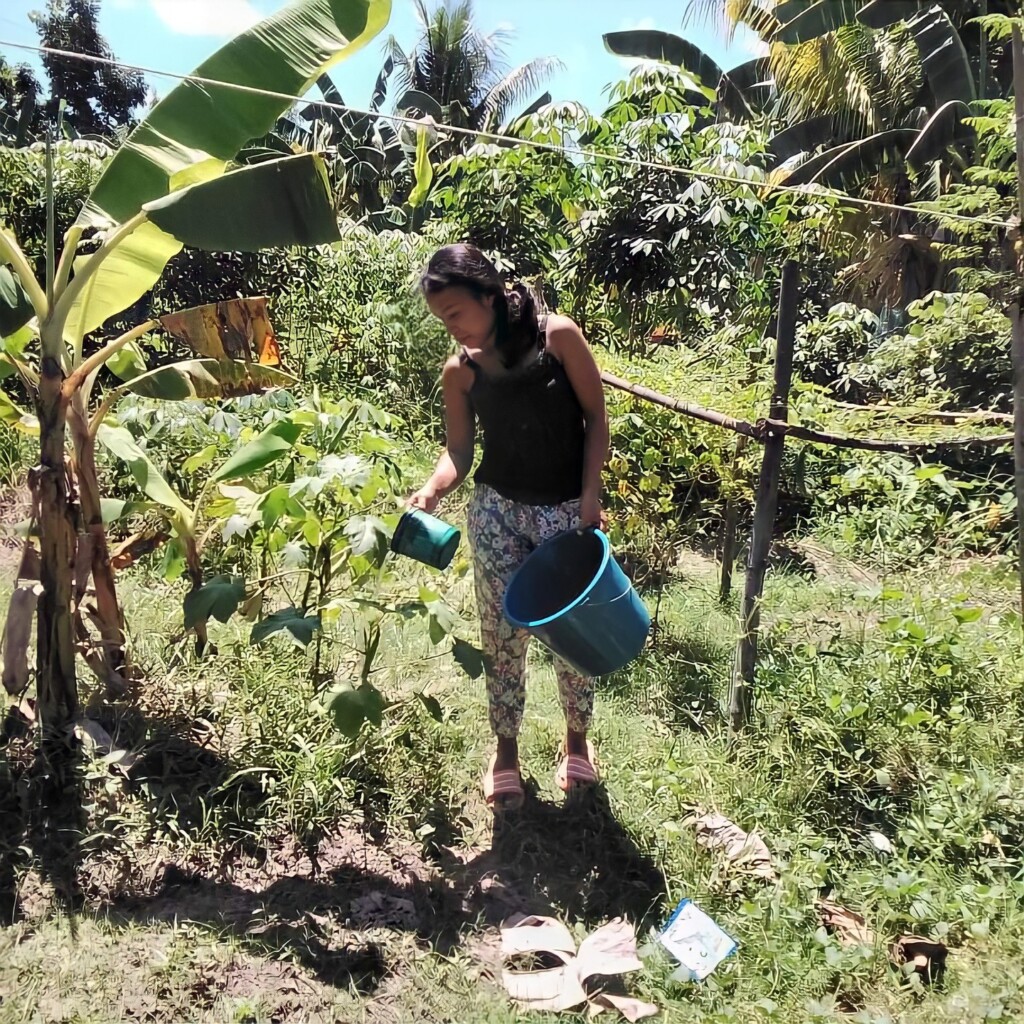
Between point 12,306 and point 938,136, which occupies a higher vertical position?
point 938,136

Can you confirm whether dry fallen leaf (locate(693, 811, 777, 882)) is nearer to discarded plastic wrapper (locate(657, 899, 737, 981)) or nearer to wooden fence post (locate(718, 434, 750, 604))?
discarded plastic wrapper (locate(657, 899, 737, 981))

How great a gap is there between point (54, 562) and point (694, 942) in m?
1.80

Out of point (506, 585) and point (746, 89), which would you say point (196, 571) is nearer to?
point (506, 585)

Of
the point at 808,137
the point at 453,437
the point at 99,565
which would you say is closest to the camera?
the point at 453,437

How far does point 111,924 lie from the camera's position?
1.81 m

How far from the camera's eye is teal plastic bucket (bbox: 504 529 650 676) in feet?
5.84

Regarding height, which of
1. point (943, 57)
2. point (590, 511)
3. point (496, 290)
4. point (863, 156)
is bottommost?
point (590, 511)

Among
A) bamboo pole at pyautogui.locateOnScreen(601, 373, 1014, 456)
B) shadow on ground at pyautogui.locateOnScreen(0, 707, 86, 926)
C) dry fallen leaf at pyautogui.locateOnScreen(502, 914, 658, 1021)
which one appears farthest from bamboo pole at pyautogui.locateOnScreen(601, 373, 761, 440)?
shadow on ground at pyautogui.locateOnScreen(0, 707, 86, 926)

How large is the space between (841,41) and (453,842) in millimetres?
10537

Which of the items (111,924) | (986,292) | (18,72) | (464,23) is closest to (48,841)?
(111,924)

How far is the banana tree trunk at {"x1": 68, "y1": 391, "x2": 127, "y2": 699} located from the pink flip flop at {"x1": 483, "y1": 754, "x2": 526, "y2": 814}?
1.08 meters

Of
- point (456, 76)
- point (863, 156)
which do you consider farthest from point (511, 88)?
point (863, 156)

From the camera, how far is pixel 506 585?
2.07m

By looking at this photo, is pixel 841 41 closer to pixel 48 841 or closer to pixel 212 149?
pixel 212 149
